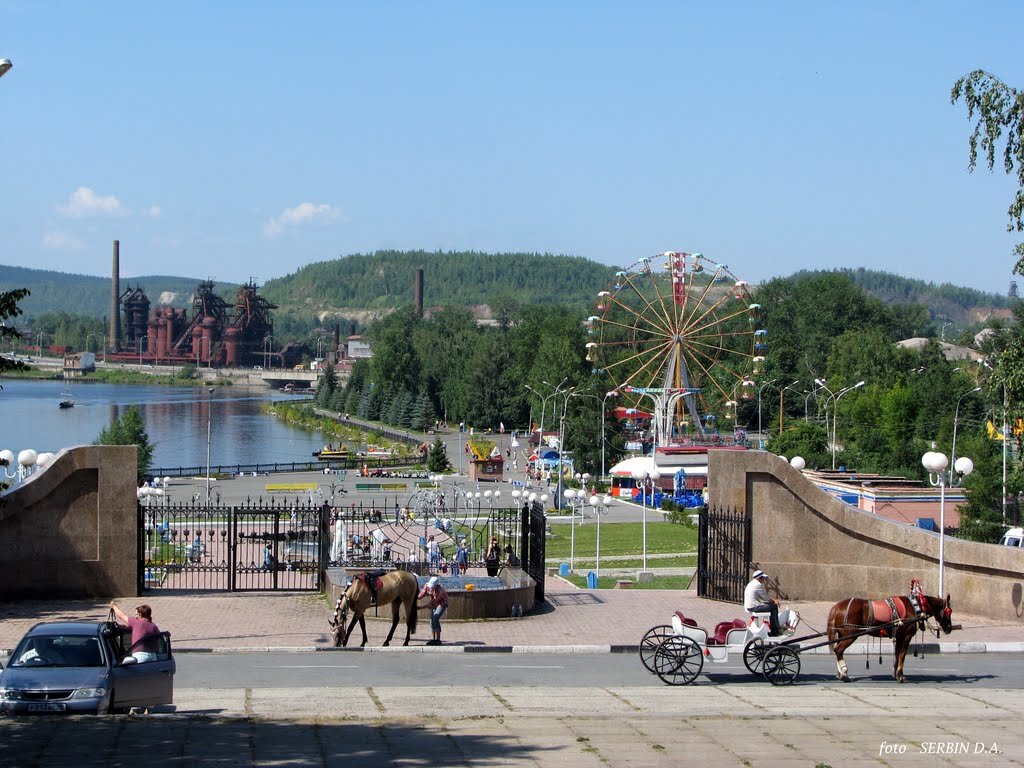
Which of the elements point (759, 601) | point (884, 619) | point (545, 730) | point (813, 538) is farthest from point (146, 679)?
point (813, 538)

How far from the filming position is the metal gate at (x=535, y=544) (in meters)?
24.2

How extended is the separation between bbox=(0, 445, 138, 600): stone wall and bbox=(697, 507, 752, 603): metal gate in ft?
32.9

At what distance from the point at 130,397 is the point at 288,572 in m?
158

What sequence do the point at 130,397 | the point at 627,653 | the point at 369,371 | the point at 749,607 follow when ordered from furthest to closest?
the point at 130,397, the point at 369,371, the point at 627,653, the point at 749,607

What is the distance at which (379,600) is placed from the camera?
19547 mm

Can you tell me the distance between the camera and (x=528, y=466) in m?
82.1

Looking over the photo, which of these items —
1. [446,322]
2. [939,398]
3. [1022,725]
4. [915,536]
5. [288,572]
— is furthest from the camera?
[446,322]

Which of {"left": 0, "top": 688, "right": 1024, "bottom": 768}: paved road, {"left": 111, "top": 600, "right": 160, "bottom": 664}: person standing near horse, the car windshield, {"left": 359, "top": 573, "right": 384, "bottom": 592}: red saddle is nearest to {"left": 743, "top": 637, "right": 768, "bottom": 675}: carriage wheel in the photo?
{"left": 0, "top": 688, "right": 1024, "bottom": 768}: paved road

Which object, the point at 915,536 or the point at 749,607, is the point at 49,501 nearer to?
the point at 749,607

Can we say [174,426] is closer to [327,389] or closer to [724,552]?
[327,389]

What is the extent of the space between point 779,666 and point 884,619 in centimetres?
146

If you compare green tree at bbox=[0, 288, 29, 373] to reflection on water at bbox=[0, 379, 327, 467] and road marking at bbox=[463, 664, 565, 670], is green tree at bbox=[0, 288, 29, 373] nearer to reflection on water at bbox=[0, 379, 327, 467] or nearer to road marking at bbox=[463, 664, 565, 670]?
road marking at bbox=[463, 664, 565, 670]

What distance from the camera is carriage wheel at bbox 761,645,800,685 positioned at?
16.6 meters

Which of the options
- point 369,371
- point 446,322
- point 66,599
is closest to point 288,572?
point 66,599
